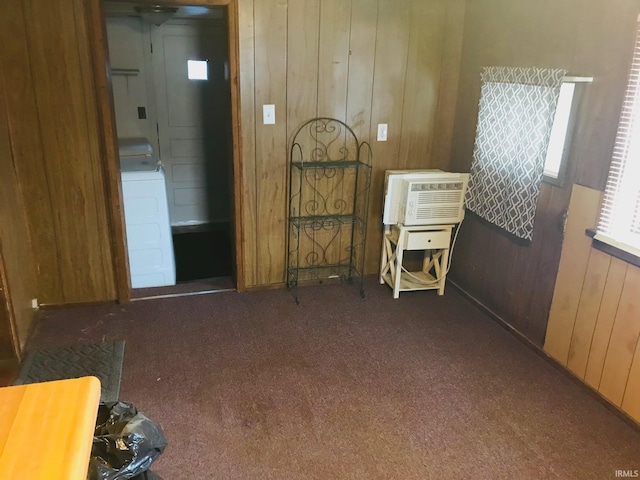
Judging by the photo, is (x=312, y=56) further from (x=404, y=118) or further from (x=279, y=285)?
(x=279, y=285)

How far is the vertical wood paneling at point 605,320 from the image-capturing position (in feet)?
7.66

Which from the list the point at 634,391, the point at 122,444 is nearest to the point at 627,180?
the point at 634,391

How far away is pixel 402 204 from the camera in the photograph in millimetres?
3387

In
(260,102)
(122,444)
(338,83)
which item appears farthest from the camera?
(338,83)

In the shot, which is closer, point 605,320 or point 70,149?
point 605,320

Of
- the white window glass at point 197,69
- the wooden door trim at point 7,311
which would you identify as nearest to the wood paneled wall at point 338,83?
the wooden door trim at point 7,311

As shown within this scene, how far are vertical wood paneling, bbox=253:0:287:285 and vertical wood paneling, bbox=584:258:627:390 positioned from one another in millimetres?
2031

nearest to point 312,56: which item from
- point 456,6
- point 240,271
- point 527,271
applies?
point 456,6

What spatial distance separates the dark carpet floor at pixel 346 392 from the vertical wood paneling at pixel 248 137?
0.33 m

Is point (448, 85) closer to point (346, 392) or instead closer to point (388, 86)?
point (388, 86)

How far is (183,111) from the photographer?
488 cm

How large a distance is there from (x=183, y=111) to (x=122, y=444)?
12.8ft

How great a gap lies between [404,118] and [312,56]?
790mm

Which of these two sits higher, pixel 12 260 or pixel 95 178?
pixel 95 178
